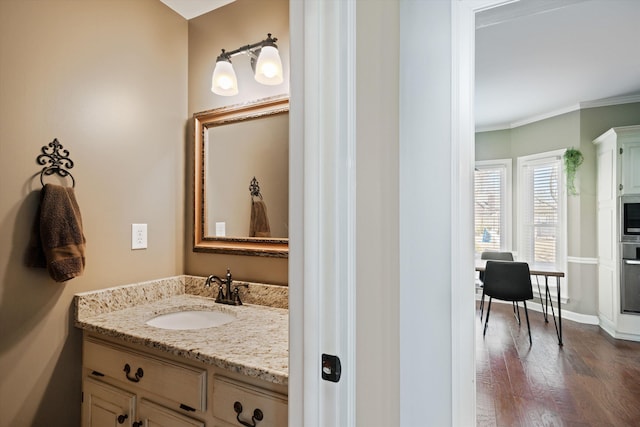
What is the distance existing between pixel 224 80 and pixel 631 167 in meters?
4.10

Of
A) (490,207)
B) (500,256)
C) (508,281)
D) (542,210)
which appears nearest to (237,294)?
(508,281)

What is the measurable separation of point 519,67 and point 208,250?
3.17 meters

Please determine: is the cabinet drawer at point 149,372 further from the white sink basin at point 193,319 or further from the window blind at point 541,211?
the window blind at point 541,211

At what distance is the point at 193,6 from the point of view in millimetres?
1856

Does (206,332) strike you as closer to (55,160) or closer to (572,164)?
(55,160)

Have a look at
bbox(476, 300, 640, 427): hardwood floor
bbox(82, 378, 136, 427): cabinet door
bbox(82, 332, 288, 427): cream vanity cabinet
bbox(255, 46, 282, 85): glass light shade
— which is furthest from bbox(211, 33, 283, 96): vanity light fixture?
bbox(476, 300, 640, 427): hardwood floor

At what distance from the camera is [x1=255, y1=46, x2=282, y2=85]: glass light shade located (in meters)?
1.61

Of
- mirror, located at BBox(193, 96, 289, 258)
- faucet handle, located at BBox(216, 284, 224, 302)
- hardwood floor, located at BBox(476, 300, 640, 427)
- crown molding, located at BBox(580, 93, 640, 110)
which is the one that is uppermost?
crown molding, located at BBox(580, 93, 640, 110)

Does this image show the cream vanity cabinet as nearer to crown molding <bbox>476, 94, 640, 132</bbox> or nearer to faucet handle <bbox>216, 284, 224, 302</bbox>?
faucet handle <bbox>216, 284, 224, 302</bbox>

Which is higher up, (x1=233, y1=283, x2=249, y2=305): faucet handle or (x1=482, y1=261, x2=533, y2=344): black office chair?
(x1=233, y1=283, x2=249, y2=305): faucet handle

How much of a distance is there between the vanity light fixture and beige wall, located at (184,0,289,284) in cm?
3

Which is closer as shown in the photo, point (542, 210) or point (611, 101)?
point (611, 101)

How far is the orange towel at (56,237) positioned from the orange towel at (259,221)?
723 millimetres

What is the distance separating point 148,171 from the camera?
5.84 ft
